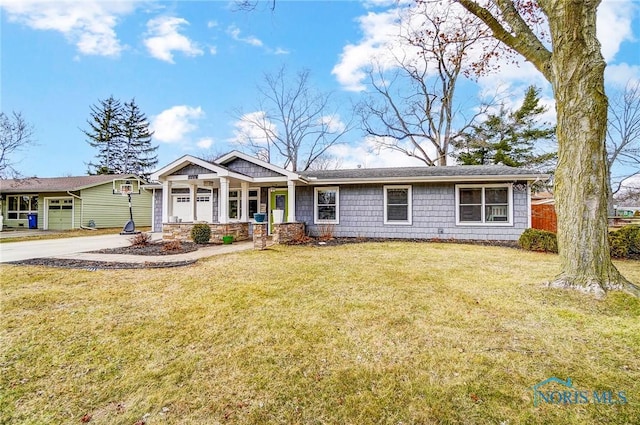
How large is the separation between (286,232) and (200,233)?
2981 millimetres

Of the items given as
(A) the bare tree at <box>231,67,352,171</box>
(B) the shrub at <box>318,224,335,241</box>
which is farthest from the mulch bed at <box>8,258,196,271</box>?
(A) the bare tree at <box>231,67,352,171</box>

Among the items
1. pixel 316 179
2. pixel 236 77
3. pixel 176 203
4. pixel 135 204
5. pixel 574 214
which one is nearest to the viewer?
pixel 574 214

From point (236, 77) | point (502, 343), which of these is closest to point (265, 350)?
point (502, 343)

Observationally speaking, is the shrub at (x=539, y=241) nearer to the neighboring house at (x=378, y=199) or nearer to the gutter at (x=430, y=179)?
the neighboring house at (x=378, y=199)

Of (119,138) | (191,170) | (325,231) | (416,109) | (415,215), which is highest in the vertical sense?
(119,138)

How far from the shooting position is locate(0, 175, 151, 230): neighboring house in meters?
18.6

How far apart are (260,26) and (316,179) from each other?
221 inches

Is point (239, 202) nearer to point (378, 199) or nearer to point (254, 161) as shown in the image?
point (254, 161)

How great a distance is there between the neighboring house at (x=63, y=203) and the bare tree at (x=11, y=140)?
1.76m

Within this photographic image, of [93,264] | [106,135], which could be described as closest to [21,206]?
[106,135]

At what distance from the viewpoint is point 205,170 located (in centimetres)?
1121

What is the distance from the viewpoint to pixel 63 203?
62.6ft

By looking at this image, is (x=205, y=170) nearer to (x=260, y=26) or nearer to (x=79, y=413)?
(x=260, y=26)

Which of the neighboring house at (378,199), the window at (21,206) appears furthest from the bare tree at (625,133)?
the window at (21,206)
